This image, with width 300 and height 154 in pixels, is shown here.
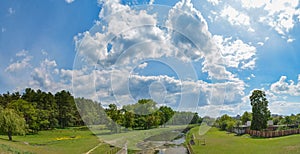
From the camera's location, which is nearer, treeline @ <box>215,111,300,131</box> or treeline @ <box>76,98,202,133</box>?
treeline @ <box>76,98,202,133</box>

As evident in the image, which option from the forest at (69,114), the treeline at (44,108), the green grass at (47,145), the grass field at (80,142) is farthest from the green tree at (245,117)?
the treeline at (44,108)

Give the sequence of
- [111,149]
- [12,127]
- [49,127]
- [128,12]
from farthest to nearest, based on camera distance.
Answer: [49,127]
[12,127]
[111,149]
[128,12]

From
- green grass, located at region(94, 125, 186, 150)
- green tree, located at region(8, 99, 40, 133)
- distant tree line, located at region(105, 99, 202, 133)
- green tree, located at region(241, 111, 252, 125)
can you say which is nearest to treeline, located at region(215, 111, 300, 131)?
green tree, located at region(241, 111, 252, 125)

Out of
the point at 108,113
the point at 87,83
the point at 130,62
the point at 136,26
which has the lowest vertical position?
the point at 108,113

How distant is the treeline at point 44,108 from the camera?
48.3 meters

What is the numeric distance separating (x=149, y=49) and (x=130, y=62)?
1.80m

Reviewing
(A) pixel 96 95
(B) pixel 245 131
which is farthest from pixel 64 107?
(A) pixel 96 95

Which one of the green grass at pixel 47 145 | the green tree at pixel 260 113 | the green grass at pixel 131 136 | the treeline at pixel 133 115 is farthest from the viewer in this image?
the green tree at pixel 260 113

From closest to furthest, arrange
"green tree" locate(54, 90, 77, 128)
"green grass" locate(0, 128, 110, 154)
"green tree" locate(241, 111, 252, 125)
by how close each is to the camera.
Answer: "green grass" locate(0, 128, 110, 154), "green tree" locate(241, 111, 252, 125), "green tree" locate(54, 90, 77, 128)

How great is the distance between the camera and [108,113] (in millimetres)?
34656

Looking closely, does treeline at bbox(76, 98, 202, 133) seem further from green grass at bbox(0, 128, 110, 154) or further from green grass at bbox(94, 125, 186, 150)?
green grass at bbox(0, 128, 110, 154)

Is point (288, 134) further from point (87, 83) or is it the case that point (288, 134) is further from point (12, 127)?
point (12, 127)

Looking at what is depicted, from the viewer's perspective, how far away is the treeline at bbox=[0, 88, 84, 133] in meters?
48.3

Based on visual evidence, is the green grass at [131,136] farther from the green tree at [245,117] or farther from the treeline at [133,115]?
the green tree at [245,117]
